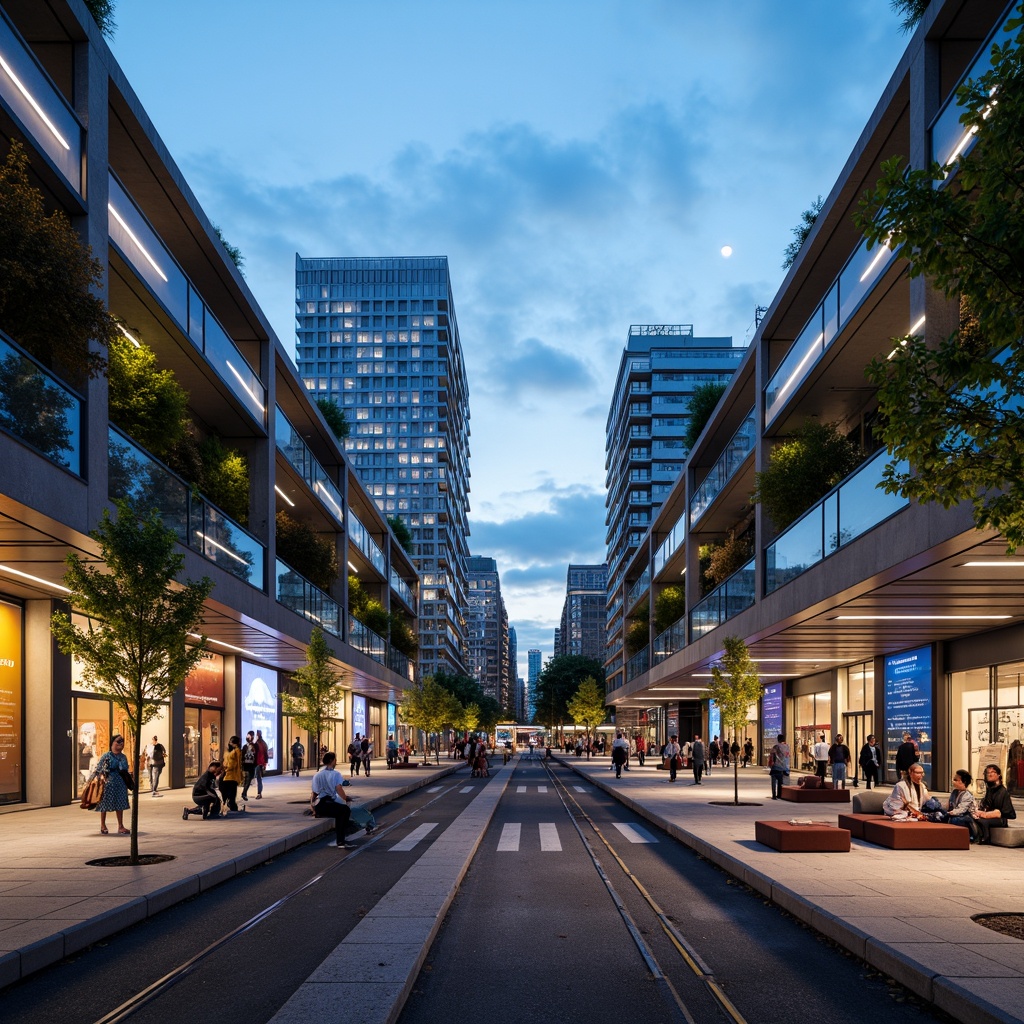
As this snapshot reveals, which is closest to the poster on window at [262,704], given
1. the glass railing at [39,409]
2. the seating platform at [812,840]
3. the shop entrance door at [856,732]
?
the shop entrance door at [856,732]

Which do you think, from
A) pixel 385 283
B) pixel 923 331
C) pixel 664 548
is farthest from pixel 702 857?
pixel 385 283

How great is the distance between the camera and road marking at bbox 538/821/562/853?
16.0 m

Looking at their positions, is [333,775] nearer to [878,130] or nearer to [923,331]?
[923,331]

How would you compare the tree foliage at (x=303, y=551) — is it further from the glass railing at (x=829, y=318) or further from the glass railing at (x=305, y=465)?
the glass railing at (x=829, y=318)

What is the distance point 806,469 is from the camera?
22.9 meters

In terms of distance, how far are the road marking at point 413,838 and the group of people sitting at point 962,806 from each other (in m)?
7.93

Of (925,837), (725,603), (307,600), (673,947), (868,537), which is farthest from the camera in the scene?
(307,600)

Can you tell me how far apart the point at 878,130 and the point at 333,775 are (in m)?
15.2

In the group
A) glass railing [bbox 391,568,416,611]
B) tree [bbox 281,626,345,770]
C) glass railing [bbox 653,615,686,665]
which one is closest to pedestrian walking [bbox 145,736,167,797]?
tree [bbox 281,626,345,770]

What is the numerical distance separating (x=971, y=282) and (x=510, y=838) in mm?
13515

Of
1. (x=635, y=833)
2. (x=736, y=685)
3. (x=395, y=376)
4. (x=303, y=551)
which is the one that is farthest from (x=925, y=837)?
(x=395, y=376)

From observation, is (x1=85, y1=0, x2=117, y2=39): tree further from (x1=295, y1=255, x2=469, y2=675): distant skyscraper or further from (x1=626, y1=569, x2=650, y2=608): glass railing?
(x1=295, y1=255, x2=469, y2=675): distant skyscraper

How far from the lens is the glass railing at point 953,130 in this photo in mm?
12645

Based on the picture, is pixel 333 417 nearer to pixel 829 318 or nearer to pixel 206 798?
pixel 206 798
